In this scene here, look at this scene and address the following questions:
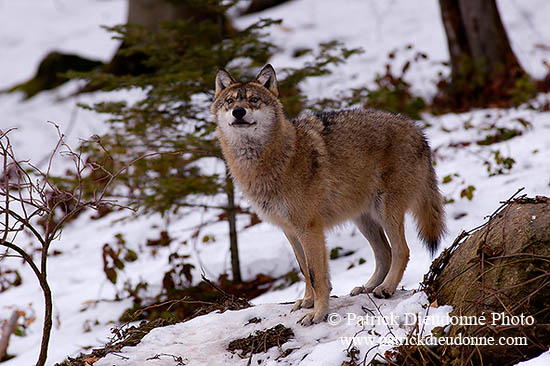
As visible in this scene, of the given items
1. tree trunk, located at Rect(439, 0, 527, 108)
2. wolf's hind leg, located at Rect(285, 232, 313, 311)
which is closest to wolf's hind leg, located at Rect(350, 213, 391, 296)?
wolf's hind leg, located at Rect(285, 232, 313, 311)

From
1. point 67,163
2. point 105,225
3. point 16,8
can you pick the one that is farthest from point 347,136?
point 16,8

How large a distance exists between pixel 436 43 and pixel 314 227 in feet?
35.5

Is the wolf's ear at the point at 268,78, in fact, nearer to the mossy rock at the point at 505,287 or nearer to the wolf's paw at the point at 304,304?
the wolf's paw at the point at 304,304

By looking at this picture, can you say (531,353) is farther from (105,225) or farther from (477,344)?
(105,225)

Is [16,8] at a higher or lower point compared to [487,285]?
higher

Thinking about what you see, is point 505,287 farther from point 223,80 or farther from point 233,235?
point 233,235

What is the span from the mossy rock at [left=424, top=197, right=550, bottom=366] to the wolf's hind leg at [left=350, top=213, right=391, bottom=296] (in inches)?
50.6

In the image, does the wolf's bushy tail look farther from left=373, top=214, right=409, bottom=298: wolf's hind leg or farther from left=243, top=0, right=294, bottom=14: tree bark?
left=243, top=0, right=294, bottom=14: tree bark

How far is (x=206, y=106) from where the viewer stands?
701 cm

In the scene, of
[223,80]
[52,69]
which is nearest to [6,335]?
[223,80]

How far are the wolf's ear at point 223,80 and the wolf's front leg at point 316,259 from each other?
1.56 metres

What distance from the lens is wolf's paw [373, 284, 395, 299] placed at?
189 inches

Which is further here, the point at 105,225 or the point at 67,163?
the point at 67,163

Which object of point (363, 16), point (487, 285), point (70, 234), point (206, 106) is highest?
point (363, 16)
